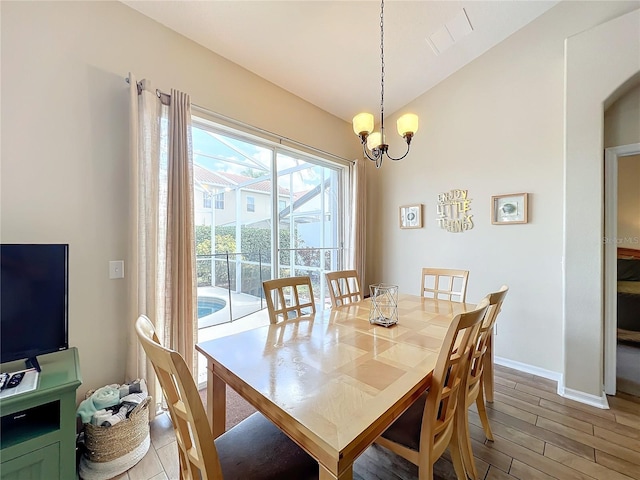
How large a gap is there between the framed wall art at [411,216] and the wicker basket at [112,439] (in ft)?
11.0

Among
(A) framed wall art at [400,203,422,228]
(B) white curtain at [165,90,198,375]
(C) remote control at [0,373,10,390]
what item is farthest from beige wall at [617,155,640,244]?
(C) remote control at [0,373,10,390]

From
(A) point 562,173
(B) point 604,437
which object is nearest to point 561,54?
(A) point 562,173

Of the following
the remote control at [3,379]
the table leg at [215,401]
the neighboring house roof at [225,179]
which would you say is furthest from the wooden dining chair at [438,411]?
the neighboring house roof at [225,179]

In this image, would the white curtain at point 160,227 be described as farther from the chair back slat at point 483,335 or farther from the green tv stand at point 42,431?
the chair back slat at point 483,335

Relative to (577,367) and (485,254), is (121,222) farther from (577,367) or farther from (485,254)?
(577,367)

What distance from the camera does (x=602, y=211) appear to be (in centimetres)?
218

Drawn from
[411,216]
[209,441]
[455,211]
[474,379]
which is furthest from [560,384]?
[209,441]

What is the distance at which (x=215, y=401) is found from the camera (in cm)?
129

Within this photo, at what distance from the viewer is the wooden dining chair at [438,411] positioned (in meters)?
1.03

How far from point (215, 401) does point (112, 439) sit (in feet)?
2.68

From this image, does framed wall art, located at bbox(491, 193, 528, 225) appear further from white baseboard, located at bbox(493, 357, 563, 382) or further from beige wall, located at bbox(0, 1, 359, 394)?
beige wall, located at bbox(0, 1, 359, 394)

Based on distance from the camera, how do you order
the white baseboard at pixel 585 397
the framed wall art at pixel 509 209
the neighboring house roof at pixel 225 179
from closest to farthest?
1. the white baseboard at pixel 585 397
2. the neighboring house roof at pixel 225 179
3. the framed wall art at pixel 509 209

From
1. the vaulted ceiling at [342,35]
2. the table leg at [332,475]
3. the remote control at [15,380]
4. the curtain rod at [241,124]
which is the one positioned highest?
the vaulted ceiling at [342,35]

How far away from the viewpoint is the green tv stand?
1.18 m
